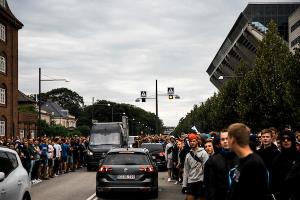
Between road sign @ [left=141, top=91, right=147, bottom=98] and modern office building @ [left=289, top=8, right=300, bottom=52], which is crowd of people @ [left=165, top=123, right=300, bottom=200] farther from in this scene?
modern office building @ [left=289, top=8, right=300, bottom=52]

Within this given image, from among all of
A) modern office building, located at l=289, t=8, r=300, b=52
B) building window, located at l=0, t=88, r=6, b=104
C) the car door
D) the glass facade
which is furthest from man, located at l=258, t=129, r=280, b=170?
the glass facade

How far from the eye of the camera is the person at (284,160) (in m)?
7.38

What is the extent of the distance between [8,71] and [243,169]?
51.2 meters

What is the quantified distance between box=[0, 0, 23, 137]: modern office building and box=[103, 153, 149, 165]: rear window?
38.2 m

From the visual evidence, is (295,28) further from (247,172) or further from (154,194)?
(247,172)

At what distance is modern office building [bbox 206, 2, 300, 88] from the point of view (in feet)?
276

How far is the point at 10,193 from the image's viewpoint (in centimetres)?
901

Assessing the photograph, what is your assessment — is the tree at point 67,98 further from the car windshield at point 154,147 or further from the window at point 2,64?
the car windshield at point 154,147

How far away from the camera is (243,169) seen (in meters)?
4.62

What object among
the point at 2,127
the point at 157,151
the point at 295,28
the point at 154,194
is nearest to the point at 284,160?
the point at 154,194

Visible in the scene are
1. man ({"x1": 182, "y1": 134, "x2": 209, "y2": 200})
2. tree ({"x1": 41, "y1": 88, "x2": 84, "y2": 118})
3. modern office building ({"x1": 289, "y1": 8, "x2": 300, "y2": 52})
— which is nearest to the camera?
man ({"x1": 182, "y1": 134, "x2": 209, "y2": 200})

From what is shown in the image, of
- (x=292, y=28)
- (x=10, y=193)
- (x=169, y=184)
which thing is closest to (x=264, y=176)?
(x=10, y=193)

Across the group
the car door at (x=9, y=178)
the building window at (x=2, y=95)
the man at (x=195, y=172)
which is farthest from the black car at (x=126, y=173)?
the building window at (x=2, y=95)

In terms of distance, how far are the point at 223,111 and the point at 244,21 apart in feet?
139
